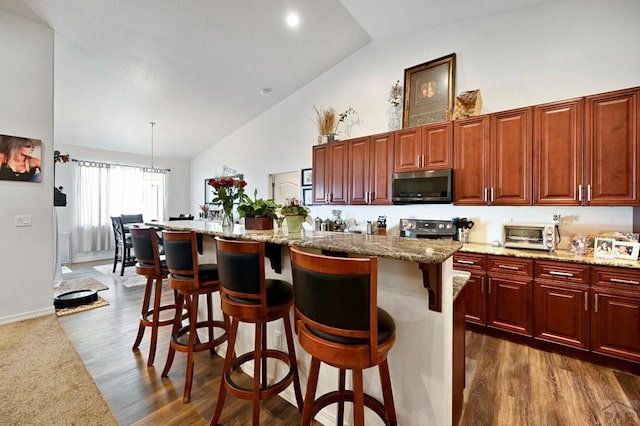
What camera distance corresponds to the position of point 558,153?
2.54 m

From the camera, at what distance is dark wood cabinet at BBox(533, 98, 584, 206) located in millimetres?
2447

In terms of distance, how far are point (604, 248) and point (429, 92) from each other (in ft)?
7.92

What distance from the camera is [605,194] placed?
2.34 meters

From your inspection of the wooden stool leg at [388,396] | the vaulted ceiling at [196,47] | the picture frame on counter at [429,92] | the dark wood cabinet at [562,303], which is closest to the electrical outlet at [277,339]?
the wooden stool leg at [388,396]

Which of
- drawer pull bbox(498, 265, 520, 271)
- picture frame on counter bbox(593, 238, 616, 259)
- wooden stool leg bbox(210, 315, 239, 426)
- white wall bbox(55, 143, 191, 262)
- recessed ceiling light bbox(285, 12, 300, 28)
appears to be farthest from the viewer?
white wall bbox(55, 143, 191, 262)

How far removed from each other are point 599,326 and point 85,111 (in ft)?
24.0

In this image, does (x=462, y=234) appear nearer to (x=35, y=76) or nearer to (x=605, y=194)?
(x=605, y=194)

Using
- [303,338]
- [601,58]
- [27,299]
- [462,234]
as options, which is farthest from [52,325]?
[601,58]

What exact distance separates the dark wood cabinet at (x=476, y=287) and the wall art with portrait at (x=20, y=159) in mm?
4664

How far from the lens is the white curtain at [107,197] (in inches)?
237

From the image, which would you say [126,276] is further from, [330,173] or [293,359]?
[293,359]

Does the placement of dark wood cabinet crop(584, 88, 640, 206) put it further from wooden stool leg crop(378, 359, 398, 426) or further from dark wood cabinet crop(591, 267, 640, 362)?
wooden stool leg crop(378, 359, 398, 426)

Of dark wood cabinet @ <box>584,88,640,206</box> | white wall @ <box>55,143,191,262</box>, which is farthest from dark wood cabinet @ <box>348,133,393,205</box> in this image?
white wall @ <box>55,143,191,262</box>

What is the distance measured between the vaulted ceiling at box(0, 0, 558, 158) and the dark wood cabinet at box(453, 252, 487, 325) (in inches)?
109
